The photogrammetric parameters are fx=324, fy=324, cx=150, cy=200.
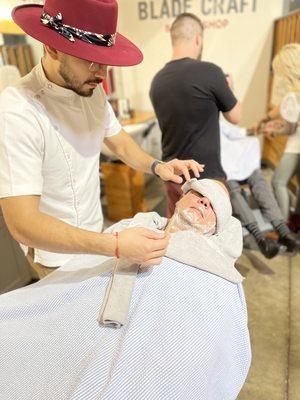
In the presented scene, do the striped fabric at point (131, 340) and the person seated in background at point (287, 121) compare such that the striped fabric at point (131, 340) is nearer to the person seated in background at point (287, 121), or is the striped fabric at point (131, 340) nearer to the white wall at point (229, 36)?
the person seated in background at point (287, 121)

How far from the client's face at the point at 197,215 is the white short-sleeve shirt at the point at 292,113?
1433 mm

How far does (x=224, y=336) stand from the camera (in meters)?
0.97

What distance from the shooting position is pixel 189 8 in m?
3.63

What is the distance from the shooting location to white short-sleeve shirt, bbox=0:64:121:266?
897 mm

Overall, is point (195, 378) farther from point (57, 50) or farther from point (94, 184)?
point (57, 50)

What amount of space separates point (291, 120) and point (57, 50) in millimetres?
1929

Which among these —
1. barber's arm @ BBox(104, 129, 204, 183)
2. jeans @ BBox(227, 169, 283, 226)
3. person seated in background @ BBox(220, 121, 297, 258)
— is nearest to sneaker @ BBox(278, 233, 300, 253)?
person seated in background @ BBox(220, 121, 297, 258)

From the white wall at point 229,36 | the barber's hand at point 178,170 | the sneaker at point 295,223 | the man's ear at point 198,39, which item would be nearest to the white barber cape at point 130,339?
the barber's hand at point 178,170

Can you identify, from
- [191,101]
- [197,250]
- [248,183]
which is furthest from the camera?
[248,183]

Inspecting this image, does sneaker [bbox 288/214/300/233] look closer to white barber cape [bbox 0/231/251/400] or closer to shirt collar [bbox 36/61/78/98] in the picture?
white barber cape [bbox 0/231/251/400]

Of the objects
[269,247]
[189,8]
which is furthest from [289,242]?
[189,8]

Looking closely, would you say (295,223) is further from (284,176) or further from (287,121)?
(287,121)

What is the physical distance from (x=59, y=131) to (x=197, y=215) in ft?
1.95

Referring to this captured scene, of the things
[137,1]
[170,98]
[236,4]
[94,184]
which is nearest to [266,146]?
[236,4]
